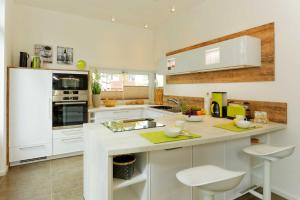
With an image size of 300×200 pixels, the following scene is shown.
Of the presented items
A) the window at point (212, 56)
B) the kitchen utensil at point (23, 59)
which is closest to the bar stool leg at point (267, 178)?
the window at point (212, 56)

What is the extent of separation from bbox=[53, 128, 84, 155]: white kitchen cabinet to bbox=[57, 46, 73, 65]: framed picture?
4.79 feet

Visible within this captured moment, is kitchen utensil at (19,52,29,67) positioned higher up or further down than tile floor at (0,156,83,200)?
higher up

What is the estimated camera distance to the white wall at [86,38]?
3.41m

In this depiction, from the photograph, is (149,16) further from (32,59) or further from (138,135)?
(138,135)

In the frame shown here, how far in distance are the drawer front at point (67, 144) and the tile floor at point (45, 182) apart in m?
0.23

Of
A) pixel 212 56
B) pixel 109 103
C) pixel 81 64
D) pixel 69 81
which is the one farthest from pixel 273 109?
pixel 81 64

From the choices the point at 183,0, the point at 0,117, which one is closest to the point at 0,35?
the point at 0,117

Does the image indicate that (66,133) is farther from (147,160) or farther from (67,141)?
(147,160)

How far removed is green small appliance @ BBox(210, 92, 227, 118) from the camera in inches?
101

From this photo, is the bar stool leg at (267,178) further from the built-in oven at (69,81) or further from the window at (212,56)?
the built-in oven at (69,81)

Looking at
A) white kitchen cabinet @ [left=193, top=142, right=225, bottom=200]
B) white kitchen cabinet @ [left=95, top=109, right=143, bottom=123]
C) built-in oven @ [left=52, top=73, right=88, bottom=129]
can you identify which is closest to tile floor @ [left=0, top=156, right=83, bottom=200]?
built-in oven @ [left=52, top=73, right=88, bottom=129]

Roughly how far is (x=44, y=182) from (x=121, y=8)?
128 inches

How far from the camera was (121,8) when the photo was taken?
11.5ft

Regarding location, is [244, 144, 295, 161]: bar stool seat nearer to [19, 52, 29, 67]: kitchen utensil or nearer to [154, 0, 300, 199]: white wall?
[154, 0, 300, 199]: white wall
